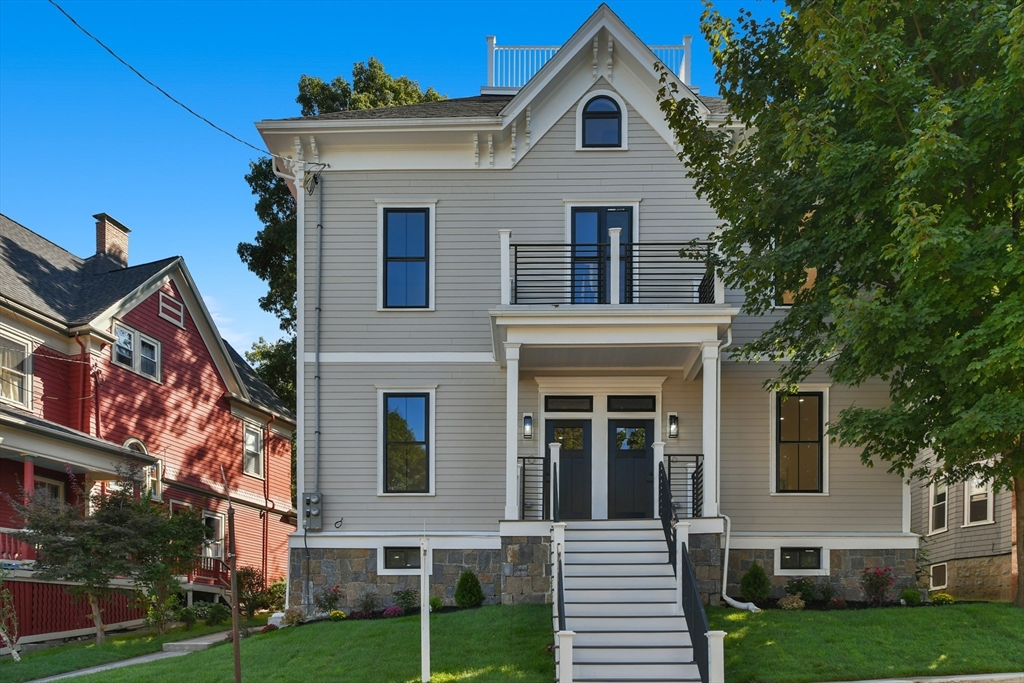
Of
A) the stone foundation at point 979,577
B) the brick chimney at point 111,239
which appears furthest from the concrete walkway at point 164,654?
the stone foundation at point 979,577

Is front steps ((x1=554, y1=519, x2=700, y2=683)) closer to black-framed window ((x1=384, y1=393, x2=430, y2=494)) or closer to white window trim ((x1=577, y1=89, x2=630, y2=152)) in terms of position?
black-framed window ((x1=384, y1=393, x2=430, y2=494))

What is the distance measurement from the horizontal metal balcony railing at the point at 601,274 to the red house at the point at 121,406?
305 inches

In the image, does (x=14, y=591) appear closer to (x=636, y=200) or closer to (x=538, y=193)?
(x=538, y=193)

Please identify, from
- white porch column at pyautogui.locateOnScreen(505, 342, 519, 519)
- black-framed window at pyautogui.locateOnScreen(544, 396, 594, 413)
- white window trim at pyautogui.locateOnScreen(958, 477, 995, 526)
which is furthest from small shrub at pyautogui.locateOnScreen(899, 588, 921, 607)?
white porch column at pyautogui.locateOnScreen(505, 342, 519, 519)

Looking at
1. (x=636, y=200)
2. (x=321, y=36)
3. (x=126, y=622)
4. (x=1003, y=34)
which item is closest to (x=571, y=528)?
(x=636, y=200)

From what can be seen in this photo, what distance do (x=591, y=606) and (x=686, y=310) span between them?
472 cm

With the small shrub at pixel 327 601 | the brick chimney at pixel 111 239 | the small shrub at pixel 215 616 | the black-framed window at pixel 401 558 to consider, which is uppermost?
the brick chimney at pixel 111 239

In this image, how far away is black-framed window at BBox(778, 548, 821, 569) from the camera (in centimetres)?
1647

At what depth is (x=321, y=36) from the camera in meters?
22.5

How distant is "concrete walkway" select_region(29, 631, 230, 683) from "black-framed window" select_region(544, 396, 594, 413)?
660cm

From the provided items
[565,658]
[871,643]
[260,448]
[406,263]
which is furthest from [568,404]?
[260,448]

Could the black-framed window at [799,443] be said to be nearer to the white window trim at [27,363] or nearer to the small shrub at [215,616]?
the small shrub at [215,616]

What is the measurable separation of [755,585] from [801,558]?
4.16 feet

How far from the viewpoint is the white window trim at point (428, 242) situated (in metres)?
17.1
